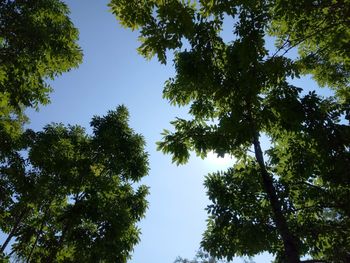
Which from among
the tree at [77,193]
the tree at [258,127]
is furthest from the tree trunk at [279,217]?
the tree at [77,193]

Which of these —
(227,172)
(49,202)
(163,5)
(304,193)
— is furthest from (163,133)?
(49,202)

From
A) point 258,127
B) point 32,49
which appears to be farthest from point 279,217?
point 32,49

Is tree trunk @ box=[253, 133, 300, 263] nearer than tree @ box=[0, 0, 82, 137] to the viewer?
Yes

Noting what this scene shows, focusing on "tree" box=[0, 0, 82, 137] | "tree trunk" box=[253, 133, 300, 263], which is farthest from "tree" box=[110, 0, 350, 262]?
"tree" box=[0, 0, 82, 137]

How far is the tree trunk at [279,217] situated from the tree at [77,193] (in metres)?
6.11

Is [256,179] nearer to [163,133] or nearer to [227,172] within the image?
[227,172]

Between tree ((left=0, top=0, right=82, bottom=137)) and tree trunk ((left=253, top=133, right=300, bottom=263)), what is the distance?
23.0 feet

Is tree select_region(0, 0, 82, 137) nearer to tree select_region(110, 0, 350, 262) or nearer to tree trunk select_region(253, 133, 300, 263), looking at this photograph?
tree select_region(110, 0, 350, 262)

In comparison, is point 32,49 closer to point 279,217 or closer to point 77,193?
point 77,193

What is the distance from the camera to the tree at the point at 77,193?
1213 centimetres

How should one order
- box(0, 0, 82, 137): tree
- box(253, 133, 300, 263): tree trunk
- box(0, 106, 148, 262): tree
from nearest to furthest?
box(253, 133, 300, 263): tree trunk → box(0, 0, 82, 137): tree → box(0, 106, 148, 262): tree

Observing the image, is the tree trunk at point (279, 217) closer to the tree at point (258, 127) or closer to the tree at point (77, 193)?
the tree at point (258, 127)

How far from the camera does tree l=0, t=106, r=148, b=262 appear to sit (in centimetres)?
1213

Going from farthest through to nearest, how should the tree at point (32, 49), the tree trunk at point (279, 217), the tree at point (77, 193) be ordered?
the tree at point (77, 193) < the tree at point (32, 49) < the tree trunk at point (279, 217)
